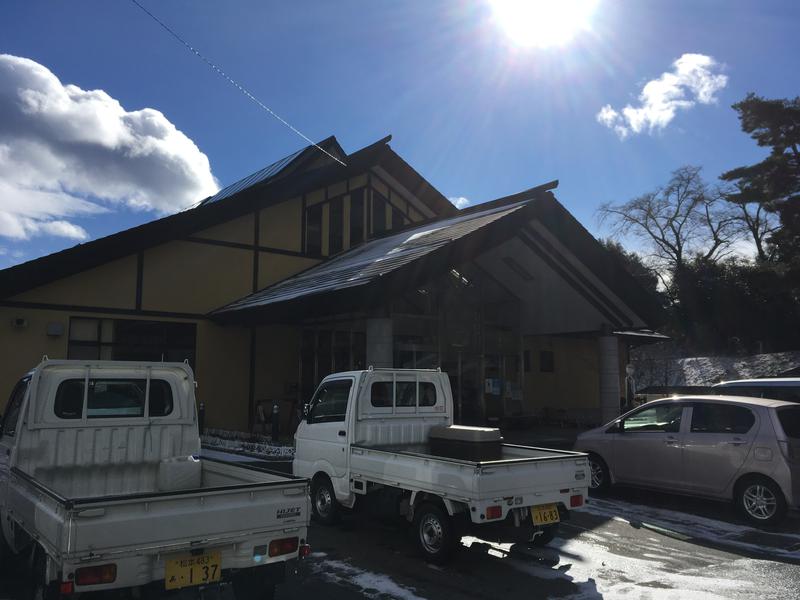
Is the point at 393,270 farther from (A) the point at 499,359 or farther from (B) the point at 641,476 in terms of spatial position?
(A) the point at 499,359

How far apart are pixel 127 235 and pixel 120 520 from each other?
42.4 feet

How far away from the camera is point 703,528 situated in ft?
25.7

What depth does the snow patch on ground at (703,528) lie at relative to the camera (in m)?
6.98

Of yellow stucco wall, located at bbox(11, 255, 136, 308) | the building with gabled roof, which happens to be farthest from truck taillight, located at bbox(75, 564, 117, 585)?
yellow stucco wall, located at bbox(11, 255, 136, 308)

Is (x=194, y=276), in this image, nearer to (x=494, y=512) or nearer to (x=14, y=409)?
(x=14, y=409)

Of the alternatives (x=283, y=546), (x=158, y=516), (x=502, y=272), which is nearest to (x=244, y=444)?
(x=502, y=272)

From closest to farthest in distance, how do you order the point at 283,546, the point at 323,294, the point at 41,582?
the point at 41,582, the point at 283,546, the point at 323,294

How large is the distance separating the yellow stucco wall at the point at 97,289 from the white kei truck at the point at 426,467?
30.1 feet

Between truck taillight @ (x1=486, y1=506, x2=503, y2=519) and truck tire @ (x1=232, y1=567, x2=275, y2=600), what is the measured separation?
2.12 metres

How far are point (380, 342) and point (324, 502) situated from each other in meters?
5.62

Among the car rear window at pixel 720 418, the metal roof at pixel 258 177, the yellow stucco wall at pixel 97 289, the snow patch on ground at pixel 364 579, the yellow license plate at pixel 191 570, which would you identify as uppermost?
the metal roof at pixel 258 177

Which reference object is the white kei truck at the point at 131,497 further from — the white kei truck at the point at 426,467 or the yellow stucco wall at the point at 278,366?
the yellow stucco wall at the point at 278,366

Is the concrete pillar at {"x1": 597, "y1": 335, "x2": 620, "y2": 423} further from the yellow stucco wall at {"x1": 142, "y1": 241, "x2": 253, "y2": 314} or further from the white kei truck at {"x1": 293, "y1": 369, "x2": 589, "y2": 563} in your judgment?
the yellow stucco wall at {"x1": 142, "y1": 241, "x2": 253, "y2": 314}

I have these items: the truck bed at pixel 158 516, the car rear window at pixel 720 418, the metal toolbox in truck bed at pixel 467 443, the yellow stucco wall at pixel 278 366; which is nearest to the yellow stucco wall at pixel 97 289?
the yellow stucco wall at pixel 278 366
